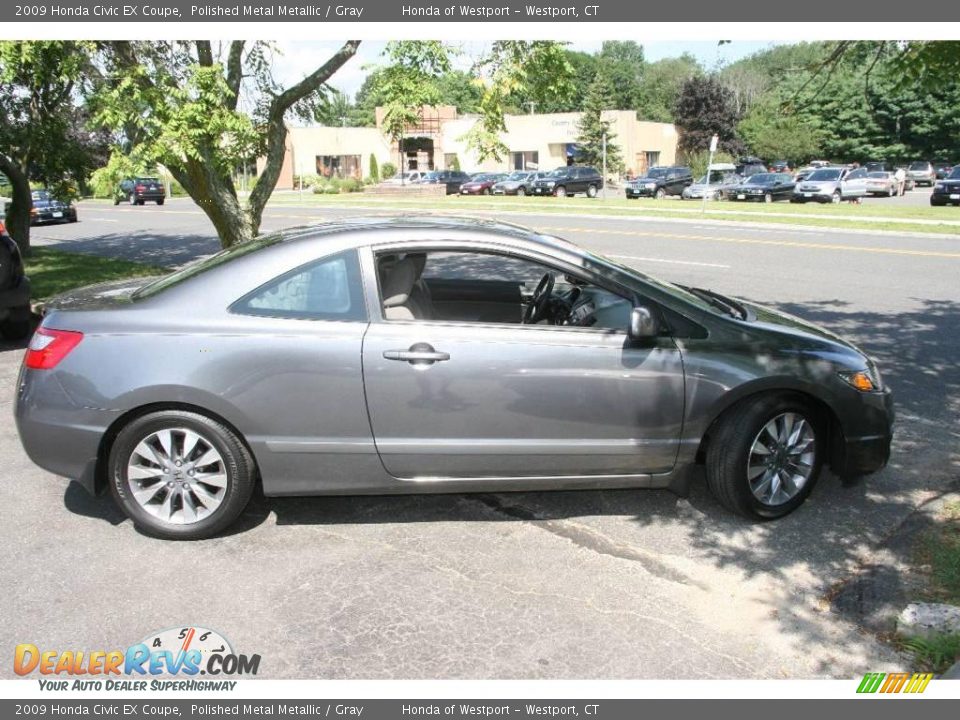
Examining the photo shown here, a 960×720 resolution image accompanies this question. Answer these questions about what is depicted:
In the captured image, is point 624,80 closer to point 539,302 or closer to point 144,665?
point 539,302

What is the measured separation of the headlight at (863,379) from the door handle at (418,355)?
218 cm

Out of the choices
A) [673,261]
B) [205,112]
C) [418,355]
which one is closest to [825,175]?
[673,261]

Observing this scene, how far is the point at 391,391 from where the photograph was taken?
417cm

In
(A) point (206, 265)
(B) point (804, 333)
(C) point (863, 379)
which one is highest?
(A) point (206, 265)

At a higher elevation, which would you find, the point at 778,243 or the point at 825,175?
the point at 825,175

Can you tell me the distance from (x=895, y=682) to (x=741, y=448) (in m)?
1.42

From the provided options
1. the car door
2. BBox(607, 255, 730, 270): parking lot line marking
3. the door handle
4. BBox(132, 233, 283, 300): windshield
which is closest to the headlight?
the car door

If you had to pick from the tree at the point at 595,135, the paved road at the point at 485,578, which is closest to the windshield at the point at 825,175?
the tree at the point at 595,135

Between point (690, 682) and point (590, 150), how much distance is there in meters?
62.1

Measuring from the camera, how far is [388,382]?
416 centimetres

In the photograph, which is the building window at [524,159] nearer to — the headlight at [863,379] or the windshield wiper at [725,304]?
the windshield wiper at [725,304]

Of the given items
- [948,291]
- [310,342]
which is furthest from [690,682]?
[948,291]

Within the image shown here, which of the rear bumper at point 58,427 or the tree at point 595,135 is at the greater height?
the tree at point 595,135

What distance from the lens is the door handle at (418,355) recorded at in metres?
4.13
